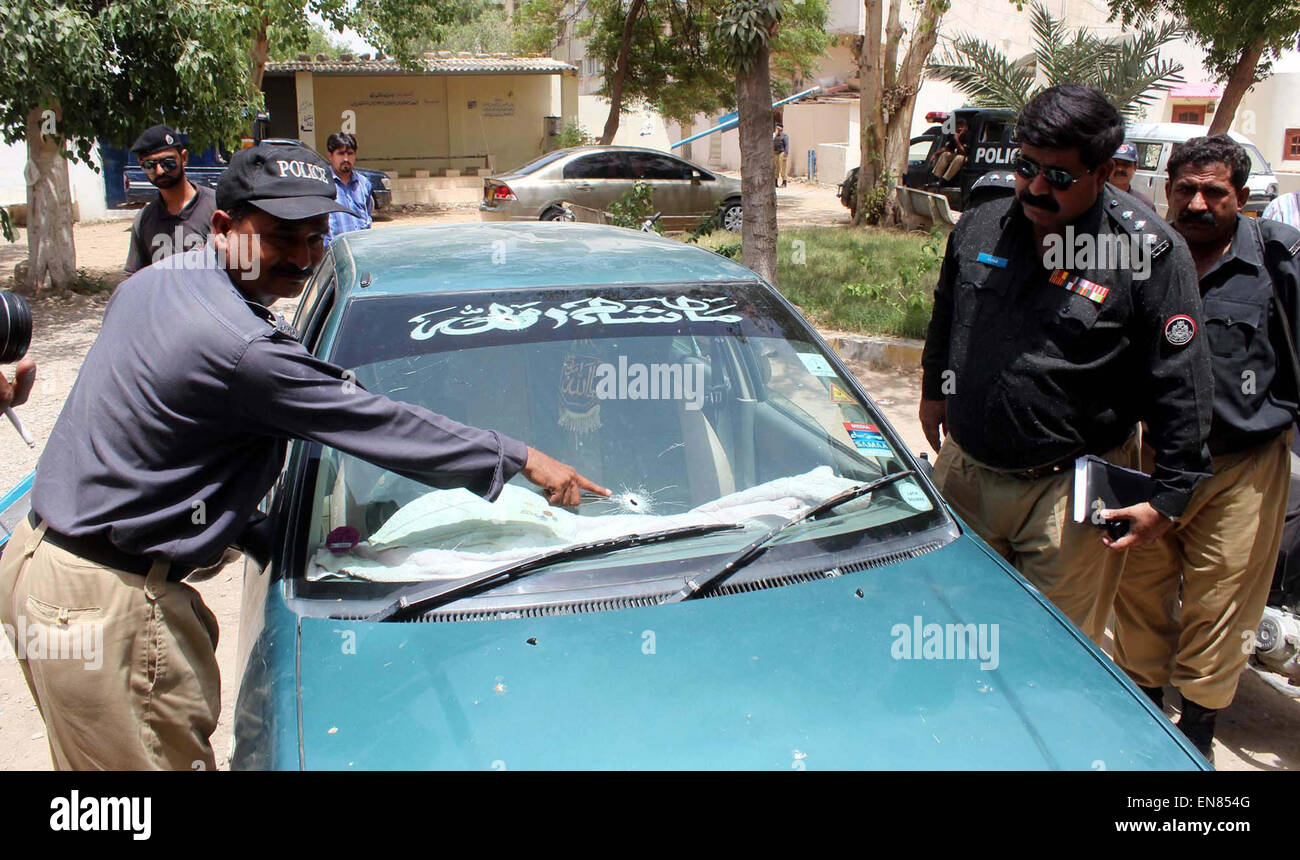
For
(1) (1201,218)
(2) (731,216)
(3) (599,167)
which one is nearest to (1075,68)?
(1) (1201,218)

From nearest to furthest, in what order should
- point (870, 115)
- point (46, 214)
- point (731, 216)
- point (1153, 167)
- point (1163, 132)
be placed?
1. point (46, 214)
2. point (1153, 167)
3. point (1163, 132)
4. point (870, 115)
5. point (731, 216)

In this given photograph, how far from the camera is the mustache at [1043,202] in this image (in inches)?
99.7

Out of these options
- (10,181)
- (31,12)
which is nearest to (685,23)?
(10,181)

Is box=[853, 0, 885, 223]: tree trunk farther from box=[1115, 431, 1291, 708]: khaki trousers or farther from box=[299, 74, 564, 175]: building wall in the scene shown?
box=[1115, 431, 1291, 708]: khaki trousers

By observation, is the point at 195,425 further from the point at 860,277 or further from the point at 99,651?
the point at 860,277

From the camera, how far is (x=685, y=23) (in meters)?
20.1

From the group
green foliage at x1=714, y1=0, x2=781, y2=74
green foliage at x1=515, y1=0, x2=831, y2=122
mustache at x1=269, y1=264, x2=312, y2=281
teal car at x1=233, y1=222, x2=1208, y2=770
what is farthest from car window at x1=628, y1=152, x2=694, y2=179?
mustache at x1=269, y1=264, x2=312, y2=281

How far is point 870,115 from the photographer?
15438 millimetres

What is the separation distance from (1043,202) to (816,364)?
2.36ft

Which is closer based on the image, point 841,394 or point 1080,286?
point 1080,286

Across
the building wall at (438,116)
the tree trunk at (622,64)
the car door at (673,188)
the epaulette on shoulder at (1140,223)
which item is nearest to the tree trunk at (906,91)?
the car door at (673,188)

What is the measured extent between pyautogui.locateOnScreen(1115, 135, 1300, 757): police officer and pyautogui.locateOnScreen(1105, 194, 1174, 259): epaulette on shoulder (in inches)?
16.7

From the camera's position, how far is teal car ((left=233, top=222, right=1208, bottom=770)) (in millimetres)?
1714

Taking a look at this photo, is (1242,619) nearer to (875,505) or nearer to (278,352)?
(875,505)
